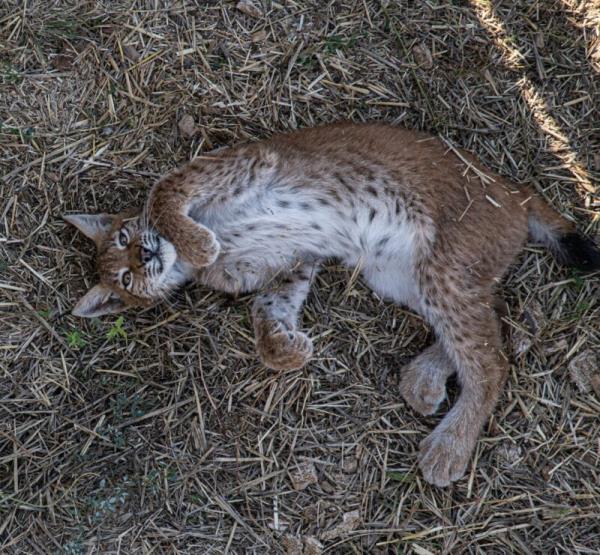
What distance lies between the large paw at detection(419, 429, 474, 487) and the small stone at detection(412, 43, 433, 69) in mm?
2208

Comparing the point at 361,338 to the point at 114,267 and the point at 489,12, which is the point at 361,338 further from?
the point at 489,12

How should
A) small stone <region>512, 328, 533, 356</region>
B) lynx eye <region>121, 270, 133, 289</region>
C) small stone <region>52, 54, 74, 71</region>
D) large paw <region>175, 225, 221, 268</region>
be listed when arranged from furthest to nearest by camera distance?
small stone <region>52, 54, 74, 71</region> → small stone <region>512, 328, 533, 356</region> → lynx eye <region>121, 270, 133, 289</region> → large paw <region>175, 225, 221, 268</region>

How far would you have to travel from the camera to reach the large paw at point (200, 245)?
389 cm

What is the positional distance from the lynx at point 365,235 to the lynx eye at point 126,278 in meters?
0.01

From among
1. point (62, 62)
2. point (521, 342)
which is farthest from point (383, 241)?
point (62, 62)

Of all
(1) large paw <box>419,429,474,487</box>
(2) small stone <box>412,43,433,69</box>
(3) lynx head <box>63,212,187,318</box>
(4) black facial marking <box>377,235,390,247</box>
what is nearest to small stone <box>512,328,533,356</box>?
(1) large paw <box>419,429,474,487</box>

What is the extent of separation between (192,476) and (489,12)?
329 cm

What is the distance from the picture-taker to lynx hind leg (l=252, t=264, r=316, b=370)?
157 inches

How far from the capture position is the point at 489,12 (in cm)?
434

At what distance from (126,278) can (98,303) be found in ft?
0.78

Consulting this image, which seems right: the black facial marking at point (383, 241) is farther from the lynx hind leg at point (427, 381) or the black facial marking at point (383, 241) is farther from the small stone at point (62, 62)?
the small stone at point (62, 62)

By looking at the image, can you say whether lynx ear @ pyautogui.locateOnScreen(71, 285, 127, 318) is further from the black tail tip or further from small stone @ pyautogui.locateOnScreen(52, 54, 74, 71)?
the black tail tip

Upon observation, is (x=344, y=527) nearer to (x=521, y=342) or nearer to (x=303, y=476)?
(x=303, y=476)

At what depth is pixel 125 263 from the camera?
4.01 metres
